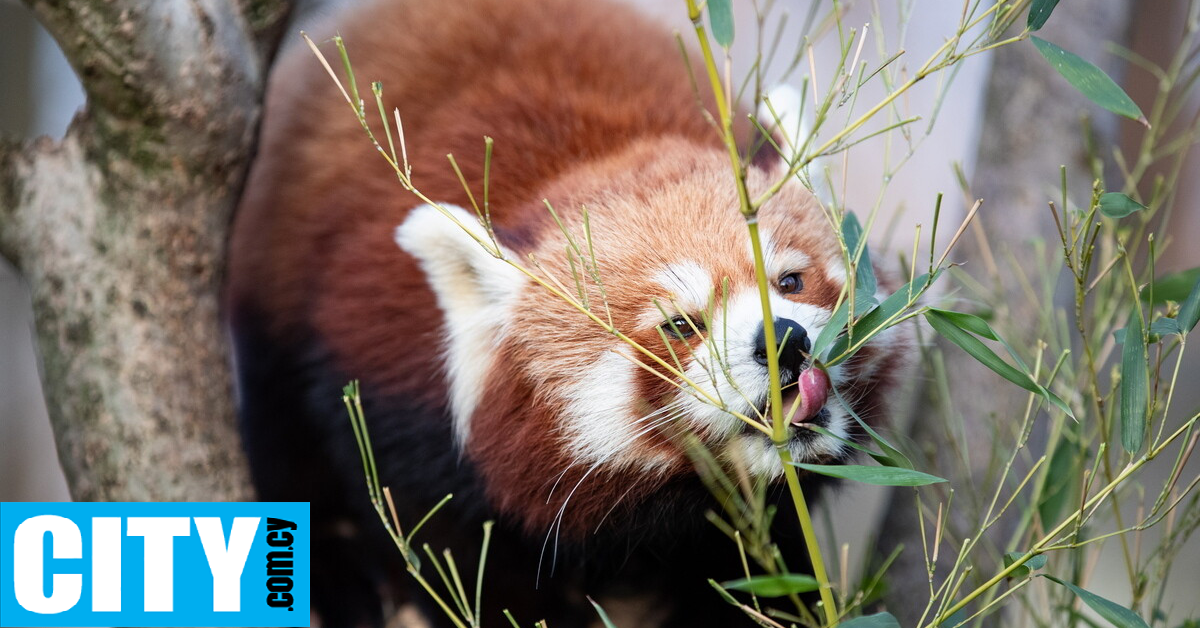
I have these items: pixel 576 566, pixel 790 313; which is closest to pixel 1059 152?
pixel 790 313

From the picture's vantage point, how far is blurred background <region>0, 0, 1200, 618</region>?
3.45 m

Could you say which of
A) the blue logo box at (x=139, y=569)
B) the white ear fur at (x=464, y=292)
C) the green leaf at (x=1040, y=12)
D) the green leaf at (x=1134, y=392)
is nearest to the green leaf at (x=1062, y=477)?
the green leaf at (x=1134, y=392)

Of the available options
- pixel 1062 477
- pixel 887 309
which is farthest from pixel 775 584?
pixel 1062 477

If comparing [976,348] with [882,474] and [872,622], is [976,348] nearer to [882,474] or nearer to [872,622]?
[882,474]

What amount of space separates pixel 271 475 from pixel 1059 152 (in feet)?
7.82

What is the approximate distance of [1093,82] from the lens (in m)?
1.21

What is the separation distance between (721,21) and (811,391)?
0.56m

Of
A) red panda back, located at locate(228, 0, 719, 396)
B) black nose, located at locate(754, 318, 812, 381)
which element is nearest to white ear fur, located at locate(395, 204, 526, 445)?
red panda back, located at locate(228, 0, 719, 396)

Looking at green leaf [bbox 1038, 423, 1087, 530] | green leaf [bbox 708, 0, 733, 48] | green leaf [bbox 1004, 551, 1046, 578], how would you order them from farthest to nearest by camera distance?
green leaf [bbox 1038, 423, 1087, 530]
green leaf [bbox 1004, 551, 1046, 578]
green leaf [bbox 708, 0, 733, 48]

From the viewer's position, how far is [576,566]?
7.20ft

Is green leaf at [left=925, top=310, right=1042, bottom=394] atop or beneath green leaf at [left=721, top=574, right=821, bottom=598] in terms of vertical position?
atop

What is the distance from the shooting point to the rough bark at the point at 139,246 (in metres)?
1.97

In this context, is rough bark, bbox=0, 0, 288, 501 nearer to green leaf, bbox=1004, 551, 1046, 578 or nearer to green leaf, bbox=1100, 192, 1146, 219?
green leaf, bbox=1004, 551, 1046, 578

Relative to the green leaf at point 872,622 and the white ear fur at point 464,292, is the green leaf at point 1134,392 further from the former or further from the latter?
the white ear fur at point 464,292
